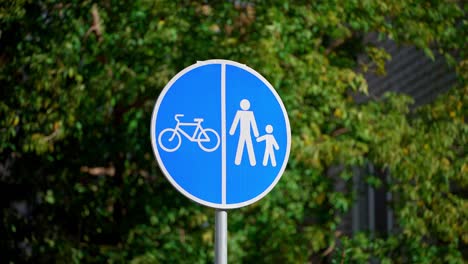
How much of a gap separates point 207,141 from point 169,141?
193mm

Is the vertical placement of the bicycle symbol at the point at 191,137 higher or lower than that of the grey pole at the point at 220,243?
higher

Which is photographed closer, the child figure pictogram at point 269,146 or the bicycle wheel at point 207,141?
the bicycle wheel at point 207,141


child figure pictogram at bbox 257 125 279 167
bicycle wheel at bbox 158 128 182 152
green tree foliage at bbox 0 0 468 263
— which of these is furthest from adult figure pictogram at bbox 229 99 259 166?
green tree foliage at bbox 0 0 468 263

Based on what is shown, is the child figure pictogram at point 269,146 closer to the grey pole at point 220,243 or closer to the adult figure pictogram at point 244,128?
the adult figure pictogram at point 244,128

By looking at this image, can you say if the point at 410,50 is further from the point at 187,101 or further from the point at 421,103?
the point at 187,101

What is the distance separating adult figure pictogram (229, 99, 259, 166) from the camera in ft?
18.6

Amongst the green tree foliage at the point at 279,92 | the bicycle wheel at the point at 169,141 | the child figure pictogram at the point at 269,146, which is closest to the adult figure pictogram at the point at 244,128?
the child figure pictogram at the point at 269,146

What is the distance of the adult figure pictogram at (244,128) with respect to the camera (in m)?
5.66

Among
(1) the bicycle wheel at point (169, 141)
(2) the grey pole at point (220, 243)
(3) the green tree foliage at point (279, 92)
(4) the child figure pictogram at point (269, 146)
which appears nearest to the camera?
(2) the grey pole at point (220, 243)

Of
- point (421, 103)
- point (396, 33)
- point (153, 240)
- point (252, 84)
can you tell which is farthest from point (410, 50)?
point (252, 84)

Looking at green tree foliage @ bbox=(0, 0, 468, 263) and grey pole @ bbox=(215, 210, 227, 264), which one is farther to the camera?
green tree foliage @ bbox=(0, 0, 468, 263)

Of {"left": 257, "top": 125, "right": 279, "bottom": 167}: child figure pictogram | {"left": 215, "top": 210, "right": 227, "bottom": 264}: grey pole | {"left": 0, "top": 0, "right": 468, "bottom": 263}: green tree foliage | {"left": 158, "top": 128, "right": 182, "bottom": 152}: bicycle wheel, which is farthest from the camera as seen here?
{"left": 0, "top": 0, "right": 468, "bottom": 263}: green tree foliage

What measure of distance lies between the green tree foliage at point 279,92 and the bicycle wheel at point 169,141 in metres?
4.38

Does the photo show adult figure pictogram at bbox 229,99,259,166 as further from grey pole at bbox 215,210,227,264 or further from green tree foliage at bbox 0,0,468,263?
green tree foliage at bbox 0,0,468,263
